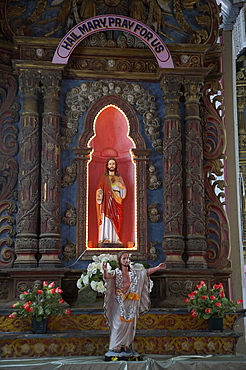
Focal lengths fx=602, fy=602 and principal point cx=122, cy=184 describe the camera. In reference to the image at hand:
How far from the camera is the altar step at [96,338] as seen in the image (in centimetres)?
859

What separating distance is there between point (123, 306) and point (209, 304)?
1.53 meters

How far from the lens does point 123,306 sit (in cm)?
816

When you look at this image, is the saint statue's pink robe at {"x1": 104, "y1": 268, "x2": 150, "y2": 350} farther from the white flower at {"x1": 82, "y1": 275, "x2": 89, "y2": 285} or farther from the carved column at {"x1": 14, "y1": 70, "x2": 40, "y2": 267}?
the carved column at {"x1": 14, "y1": 70, "x2": 40, "y2": 267}

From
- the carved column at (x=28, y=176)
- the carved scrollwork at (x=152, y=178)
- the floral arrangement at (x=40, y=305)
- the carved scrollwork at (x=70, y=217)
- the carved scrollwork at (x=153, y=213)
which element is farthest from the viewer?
the carved scrollwork at (x=152, y=178)

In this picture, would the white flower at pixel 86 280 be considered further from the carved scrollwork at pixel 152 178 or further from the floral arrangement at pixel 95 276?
the carved scrollwork at pixel 152 178

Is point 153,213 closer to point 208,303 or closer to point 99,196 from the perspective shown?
point 99,196

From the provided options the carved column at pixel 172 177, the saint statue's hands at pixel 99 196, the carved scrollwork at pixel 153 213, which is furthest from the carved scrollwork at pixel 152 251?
the saint statue's hands at pixel 99 196

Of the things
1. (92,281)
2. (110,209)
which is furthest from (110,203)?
(92,281)

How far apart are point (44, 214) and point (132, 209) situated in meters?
1.63

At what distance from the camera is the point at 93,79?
10844mm

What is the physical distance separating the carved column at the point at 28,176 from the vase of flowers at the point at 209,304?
2621 mm

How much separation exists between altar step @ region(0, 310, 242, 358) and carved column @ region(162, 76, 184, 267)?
125 cm

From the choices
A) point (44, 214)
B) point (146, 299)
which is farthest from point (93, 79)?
point (146, 299)

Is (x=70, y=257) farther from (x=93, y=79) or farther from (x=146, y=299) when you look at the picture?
(x=93, y=79)
